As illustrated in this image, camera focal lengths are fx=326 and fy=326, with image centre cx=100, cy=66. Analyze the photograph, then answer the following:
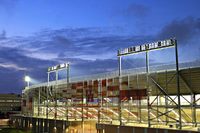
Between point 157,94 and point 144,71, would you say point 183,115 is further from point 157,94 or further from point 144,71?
point 144,71

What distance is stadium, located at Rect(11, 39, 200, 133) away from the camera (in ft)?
135

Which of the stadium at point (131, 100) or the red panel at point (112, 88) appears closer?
the stadium at point (131, 100)

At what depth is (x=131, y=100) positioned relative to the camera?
4931 cm

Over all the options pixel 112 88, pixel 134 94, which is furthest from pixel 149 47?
pixel 112 88

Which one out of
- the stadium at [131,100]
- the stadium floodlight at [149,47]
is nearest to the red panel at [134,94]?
the stadium at [131,100]

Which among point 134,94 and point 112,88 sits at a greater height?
point 112,88

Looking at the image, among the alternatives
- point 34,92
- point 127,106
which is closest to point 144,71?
point 127,106

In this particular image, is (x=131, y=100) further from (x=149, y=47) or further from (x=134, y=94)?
(x=149, y=47)

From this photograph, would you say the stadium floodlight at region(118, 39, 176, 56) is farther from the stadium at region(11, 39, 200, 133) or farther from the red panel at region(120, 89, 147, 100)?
the red panel at region(120, 89, 147, 100)

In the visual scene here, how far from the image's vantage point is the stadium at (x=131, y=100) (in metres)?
41.3

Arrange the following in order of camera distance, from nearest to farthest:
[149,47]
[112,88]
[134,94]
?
[149,47]
[134,94]
[112,88]

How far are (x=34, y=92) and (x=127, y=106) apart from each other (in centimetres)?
3801

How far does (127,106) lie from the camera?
164 feet

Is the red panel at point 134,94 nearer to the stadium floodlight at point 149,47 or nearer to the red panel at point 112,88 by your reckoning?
the red panel at point 112,88
